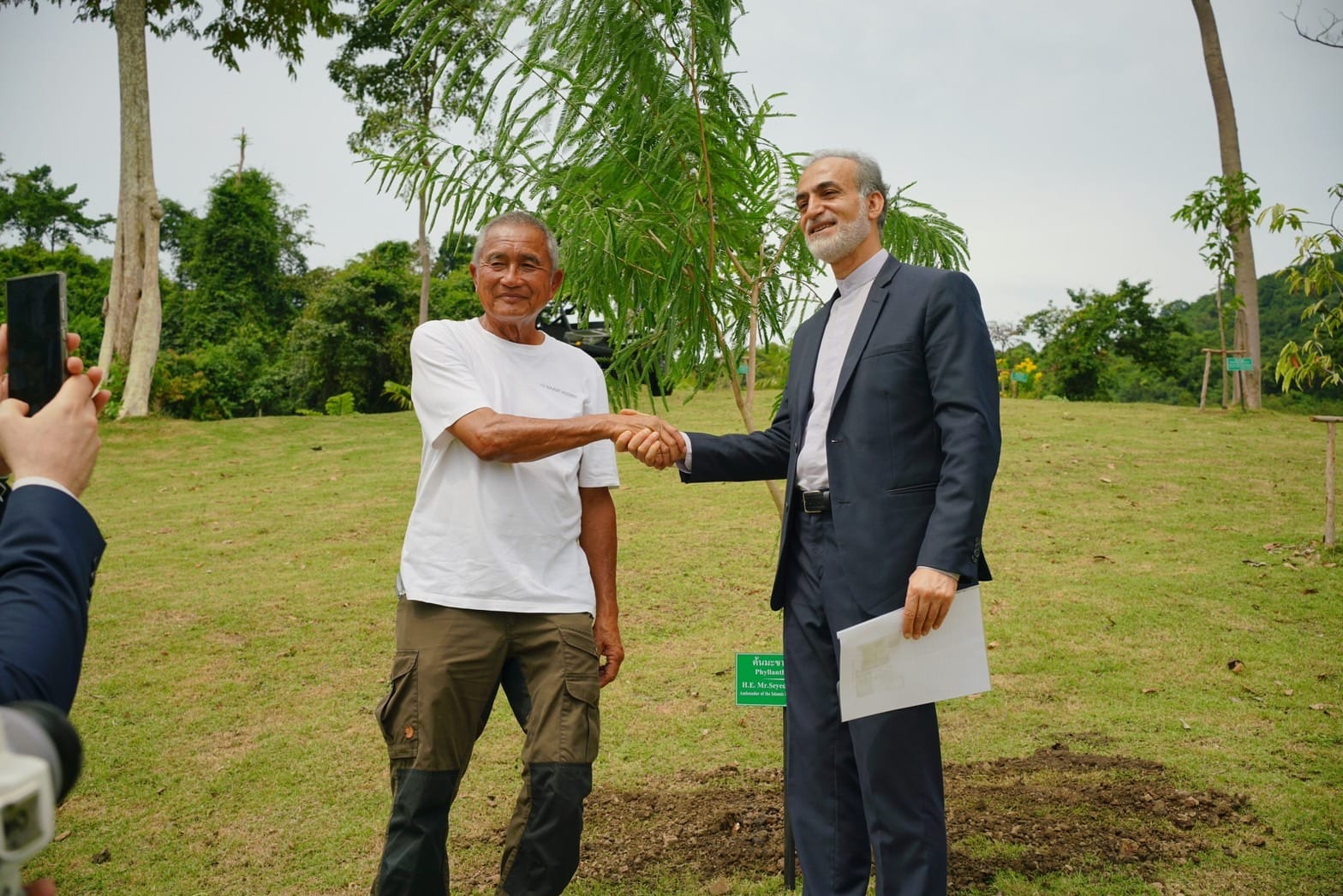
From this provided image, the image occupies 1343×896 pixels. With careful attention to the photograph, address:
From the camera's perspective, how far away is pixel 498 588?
10.5 feet

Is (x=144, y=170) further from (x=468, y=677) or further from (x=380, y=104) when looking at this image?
(x=468, y=677)

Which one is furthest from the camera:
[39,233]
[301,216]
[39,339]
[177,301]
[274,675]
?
[39,233]

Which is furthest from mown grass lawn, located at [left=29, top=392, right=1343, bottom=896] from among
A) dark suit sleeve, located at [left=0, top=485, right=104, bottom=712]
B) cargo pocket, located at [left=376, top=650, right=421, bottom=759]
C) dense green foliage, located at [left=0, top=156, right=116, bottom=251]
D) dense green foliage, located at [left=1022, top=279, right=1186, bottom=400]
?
dense green foliage, located at [left=0, top=156, right=116, bottom=251]

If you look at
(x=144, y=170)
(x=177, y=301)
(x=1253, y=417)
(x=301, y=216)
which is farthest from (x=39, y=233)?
(x=1253, y=417)

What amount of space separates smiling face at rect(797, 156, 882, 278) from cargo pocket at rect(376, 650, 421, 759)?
6.27ft

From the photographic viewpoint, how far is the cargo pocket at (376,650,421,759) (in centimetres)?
314

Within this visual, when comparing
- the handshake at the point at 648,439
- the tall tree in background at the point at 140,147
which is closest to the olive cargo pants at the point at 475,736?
the handshake at the point at 648,439

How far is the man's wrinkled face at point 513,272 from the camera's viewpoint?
3.44 meters

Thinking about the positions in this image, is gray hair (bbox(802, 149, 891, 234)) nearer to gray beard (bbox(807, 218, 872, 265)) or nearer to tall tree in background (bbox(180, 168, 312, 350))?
gray beard (bbox(807, 218, 872, 265))

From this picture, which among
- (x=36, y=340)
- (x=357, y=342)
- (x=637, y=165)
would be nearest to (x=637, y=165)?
(x=637, y=165)

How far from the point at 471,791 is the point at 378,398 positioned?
24.6 m

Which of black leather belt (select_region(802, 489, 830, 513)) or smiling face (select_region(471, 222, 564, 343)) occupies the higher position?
smiling face (select_region(471, 222, 564, 343))

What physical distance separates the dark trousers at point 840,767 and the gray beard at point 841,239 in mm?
889

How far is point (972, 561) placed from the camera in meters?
2.88
